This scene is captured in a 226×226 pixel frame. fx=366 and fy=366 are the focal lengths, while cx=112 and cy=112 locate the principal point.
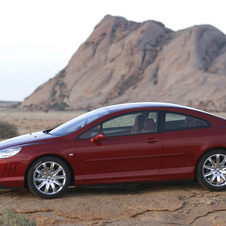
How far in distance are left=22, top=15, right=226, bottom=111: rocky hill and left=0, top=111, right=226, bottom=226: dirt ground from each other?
54247mm

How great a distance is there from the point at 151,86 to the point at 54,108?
20.0 metres

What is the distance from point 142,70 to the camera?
236 ft

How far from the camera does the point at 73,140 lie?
5867 mm

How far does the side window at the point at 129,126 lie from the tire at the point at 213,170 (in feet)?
3.23

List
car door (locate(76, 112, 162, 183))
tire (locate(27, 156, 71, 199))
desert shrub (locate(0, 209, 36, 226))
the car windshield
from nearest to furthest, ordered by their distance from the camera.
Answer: desert shrub (locate(0, 209, 36, 226)) < tire (locate(27, 156, 71, 199)) < car door (locate(76, 112, 162, 183)) < the car windshield

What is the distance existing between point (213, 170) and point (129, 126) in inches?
62.2

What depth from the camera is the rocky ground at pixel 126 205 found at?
4.70m

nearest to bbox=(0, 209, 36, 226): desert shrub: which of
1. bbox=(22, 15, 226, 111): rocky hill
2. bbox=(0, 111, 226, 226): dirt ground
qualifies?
bbox=(0, 111, 226, 226): dirt ground

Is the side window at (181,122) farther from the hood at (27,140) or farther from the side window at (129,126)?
the hood at (27,140)

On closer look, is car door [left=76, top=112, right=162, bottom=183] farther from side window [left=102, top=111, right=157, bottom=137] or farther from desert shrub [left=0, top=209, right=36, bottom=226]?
desert shrub [left=0, top=209, right=36, bottom=226]

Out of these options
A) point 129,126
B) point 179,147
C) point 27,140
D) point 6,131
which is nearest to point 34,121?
point 6,131

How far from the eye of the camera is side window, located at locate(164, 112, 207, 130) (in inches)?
244

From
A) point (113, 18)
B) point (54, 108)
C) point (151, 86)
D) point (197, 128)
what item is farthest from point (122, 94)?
point (197, 128)

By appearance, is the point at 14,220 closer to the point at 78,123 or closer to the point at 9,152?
the point at 9,152
